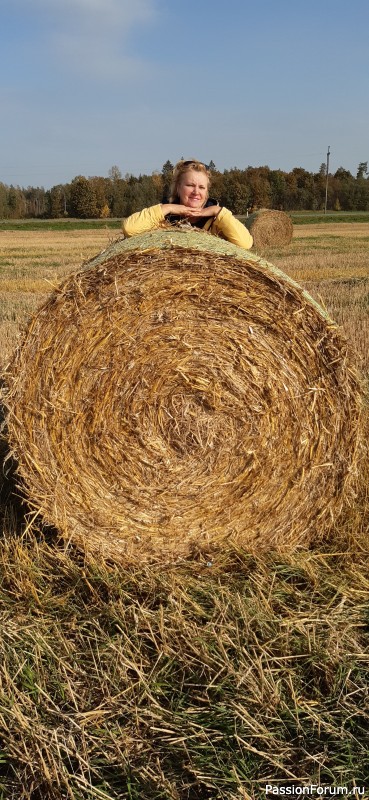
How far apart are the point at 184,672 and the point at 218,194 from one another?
197 feet

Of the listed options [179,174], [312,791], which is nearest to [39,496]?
[312,791]

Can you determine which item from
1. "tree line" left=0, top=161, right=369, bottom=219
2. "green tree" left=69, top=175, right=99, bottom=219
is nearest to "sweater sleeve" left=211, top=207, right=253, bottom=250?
"tree line" left=0, top=161, right=369, bottom=219

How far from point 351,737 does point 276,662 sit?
1.51 feet

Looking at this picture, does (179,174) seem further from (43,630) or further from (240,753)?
(240,753)

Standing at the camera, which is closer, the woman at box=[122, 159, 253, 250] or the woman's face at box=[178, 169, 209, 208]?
the woman at box=[122, 159, 253, 250]

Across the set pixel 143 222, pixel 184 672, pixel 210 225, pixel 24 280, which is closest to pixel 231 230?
pixel 210 225

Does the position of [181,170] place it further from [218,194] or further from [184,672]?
[218,194]

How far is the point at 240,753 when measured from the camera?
7.87 feet

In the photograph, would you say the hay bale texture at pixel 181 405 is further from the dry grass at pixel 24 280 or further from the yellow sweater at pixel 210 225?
the dry grass at pixel 24 280

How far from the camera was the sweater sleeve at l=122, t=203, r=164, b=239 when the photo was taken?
13.2ft

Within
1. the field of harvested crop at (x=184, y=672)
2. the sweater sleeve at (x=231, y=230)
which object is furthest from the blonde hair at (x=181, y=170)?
the field of harvested crop at (x=184, y=672)

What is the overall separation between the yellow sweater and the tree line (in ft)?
171

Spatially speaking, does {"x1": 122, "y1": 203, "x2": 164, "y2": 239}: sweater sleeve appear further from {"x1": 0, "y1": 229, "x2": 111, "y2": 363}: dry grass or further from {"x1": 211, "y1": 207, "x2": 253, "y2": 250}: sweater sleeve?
{"x1": 211, "y1": 207, "x2": 253, "y2": 250}: sweater sleeve

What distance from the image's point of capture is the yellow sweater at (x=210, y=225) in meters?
4.05
